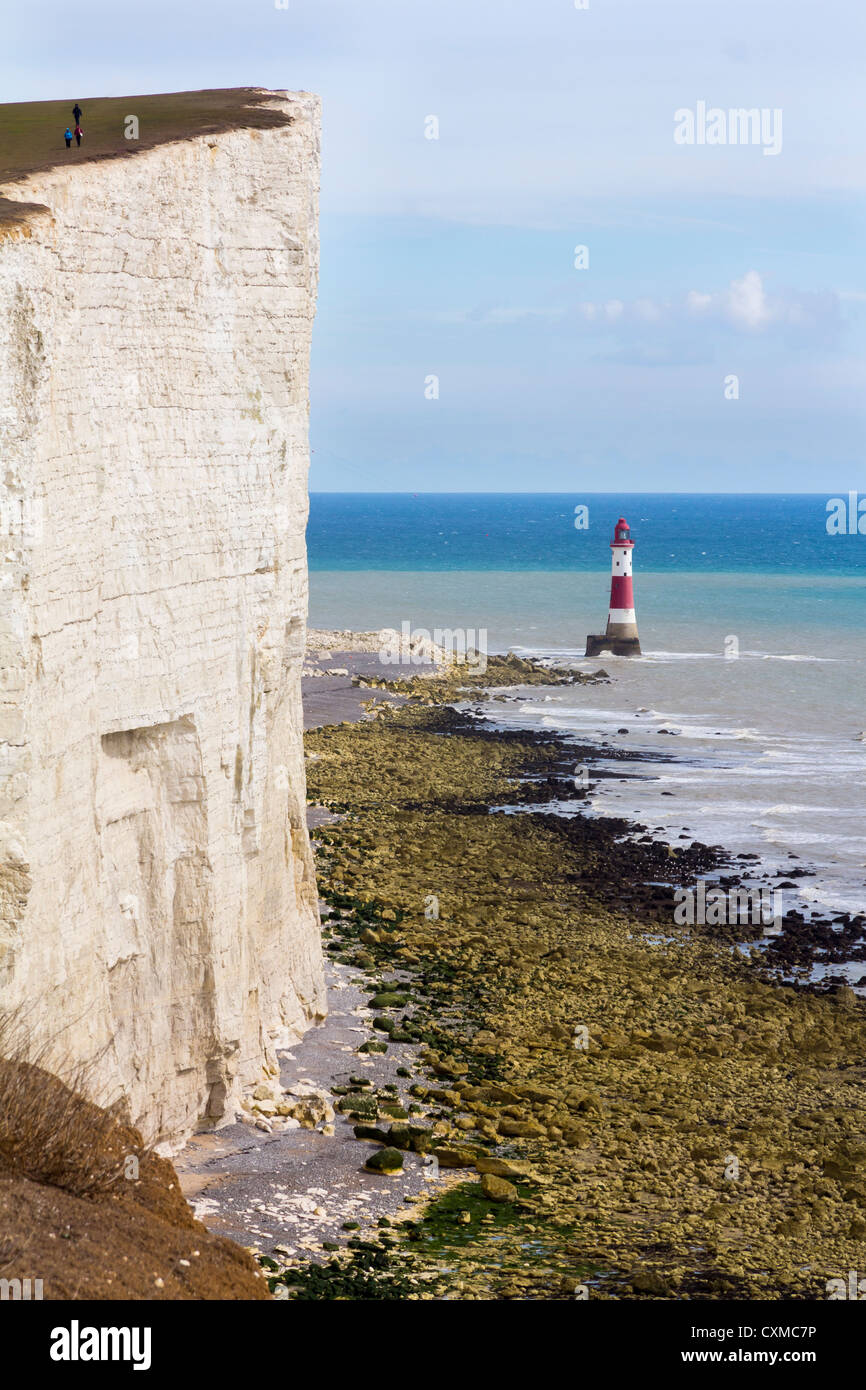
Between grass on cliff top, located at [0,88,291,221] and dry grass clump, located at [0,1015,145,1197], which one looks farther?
grass on cliff top, located at [0,88,291,221]

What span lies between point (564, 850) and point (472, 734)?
1333 centimetres

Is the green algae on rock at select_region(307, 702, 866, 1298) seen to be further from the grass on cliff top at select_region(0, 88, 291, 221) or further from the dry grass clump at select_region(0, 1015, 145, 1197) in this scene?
the grass on cliff top at select_region(0, 88, 291, 221)

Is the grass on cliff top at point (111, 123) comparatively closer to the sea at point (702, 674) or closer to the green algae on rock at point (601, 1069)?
the green algae on rock at point (601, 1069)

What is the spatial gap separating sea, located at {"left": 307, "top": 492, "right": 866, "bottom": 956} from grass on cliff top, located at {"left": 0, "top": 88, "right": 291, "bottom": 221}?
15734mm

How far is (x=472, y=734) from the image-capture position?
4228cm

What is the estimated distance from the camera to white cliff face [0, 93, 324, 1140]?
10141 millimetres

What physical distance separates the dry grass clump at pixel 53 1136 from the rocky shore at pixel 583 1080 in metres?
2.65

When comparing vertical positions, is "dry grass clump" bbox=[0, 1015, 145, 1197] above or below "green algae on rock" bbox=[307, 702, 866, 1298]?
above

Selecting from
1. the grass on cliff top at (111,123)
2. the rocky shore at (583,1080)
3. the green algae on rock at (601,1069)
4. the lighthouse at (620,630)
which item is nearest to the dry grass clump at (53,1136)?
the rocky shore at (583,1080)

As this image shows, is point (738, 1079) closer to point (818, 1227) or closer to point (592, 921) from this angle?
point (818, 1227)

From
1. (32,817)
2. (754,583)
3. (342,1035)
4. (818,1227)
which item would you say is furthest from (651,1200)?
(754,583)

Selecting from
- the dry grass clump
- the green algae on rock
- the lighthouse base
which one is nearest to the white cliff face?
the dry grass clump

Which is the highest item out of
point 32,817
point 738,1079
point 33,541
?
point 33,541

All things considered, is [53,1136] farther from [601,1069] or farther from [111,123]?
[111,123]
